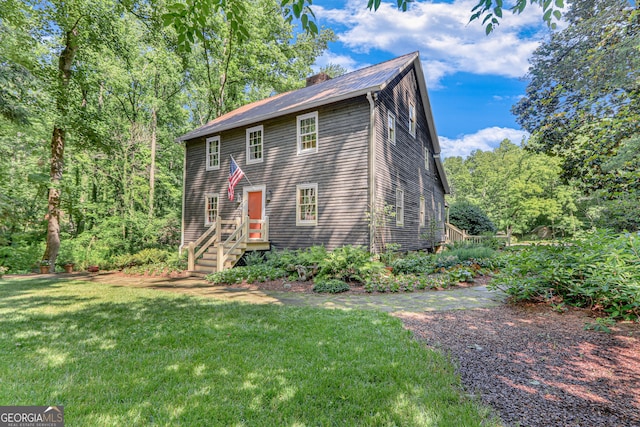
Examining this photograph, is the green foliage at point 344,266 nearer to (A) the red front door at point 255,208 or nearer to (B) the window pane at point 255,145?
(A) the red front door at point 255,208

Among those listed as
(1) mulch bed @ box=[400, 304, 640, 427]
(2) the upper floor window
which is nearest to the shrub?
(2) the upper floor window

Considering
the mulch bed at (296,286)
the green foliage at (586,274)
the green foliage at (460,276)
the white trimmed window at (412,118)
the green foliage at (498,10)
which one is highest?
the white trimmed window at (412,118)

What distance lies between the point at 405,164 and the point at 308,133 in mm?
4401

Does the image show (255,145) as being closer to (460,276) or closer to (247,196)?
(247,196)

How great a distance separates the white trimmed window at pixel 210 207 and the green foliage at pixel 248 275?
5.20 meters

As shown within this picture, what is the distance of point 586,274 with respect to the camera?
175 inches

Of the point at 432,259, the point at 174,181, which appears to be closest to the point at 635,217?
the point at 432,259

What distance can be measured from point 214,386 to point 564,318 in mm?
4730

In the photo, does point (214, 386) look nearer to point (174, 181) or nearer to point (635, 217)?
point (635, 217)

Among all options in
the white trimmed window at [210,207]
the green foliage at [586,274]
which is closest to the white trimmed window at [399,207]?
the green foliage at [586,274]

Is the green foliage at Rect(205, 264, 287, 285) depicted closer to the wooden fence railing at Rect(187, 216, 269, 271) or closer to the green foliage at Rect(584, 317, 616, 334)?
the wooden fence railing at Rect(187, 216, 269, 271)

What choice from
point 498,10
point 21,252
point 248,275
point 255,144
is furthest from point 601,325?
point 21,252

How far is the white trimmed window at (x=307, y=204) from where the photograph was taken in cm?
1062

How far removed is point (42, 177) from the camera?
12.2 metres
